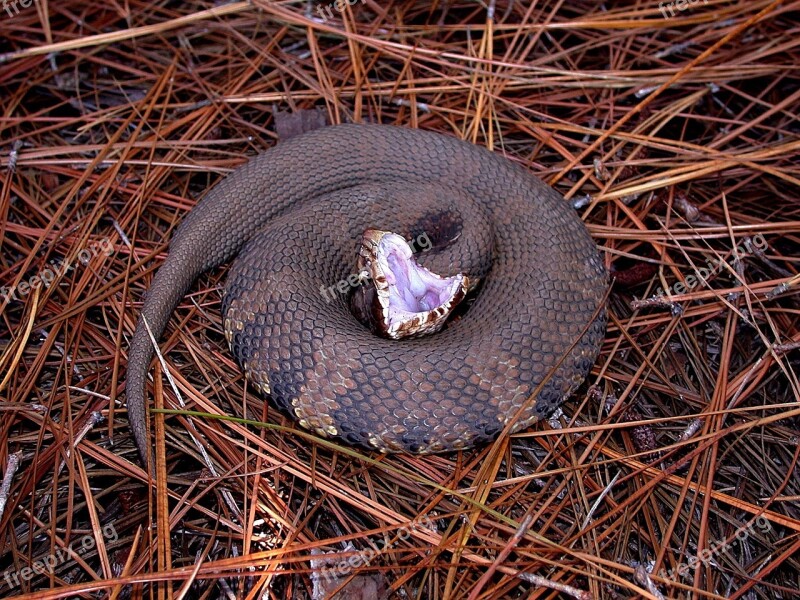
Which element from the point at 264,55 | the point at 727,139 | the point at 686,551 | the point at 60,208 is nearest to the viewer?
the point at 686,551

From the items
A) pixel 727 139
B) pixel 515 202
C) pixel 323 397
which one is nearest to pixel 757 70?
pixel 727 139

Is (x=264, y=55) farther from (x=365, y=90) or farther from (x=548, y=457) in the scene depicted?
(x=548, y=457)

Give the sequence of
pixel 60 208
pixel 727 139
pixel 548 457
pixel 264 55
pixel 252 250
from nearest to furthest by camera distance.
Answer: pixel 548 457
pixel 252 250
pixel 60 208
pixel 727 139
pixel 264 55

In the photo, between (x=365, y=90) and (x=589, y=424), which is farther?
(x=365, y=90)

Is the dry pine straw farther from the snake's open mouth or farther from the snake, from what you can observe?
the snake's open mouth

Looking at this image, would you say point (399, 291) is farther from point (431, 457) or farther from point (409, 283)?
point (431, 457)

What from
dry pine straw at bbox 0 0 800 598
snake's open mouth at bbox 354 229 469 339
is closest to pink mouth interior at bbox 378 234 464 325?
snake's open mouth at bbox 354 229 469 339
